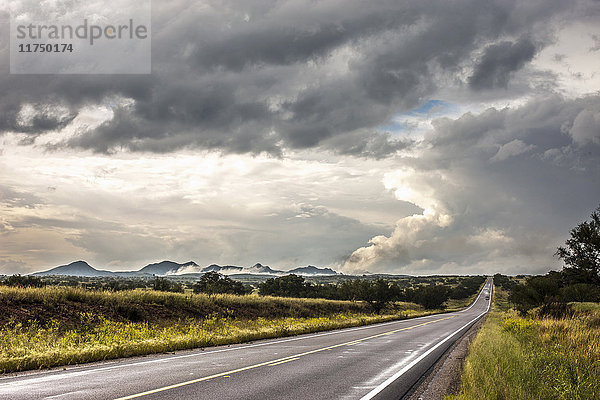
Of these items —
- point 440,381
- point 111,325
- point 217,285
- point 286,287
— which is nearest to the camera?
point 440,381

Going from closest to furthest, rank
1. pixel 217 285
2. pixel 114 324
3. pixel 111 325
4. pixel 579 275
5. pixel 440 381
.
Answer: pixel 440 381 < pixel 111 325 < pixel 114 324 < pixel 579 275 < pixel 217 285

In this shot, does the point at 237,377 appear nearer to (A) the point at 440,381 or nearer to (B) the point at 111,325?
(A) the point at 440,381

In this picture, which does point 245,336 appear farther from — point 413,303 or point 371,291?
point 413,303

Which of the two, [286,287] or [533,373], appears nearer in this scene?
[533,373]

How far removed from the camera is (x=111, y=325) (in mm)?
22953

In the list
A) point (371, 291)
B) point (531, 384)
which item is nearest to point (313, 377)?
point (531, 384)

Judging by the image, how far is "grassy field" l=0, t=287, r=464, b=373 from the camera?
1411 centimetres

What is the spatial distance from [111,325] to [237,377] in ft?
48.1

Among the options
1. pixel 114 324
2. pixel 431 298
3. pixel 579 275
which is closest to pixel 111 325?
pixel 114 324

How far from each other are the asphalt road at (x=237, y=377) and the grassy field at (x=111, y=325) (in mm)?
1337

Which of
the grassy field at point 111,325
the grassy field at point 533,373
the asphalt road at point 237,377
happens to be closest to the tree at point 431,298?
the grassy field at point 111,325

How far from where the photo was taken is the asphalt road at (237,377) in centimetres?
892

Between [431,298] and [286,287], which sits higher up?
[286,287]

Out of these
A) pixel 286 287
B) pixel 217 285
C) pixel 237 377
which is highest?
pixel 237 377
